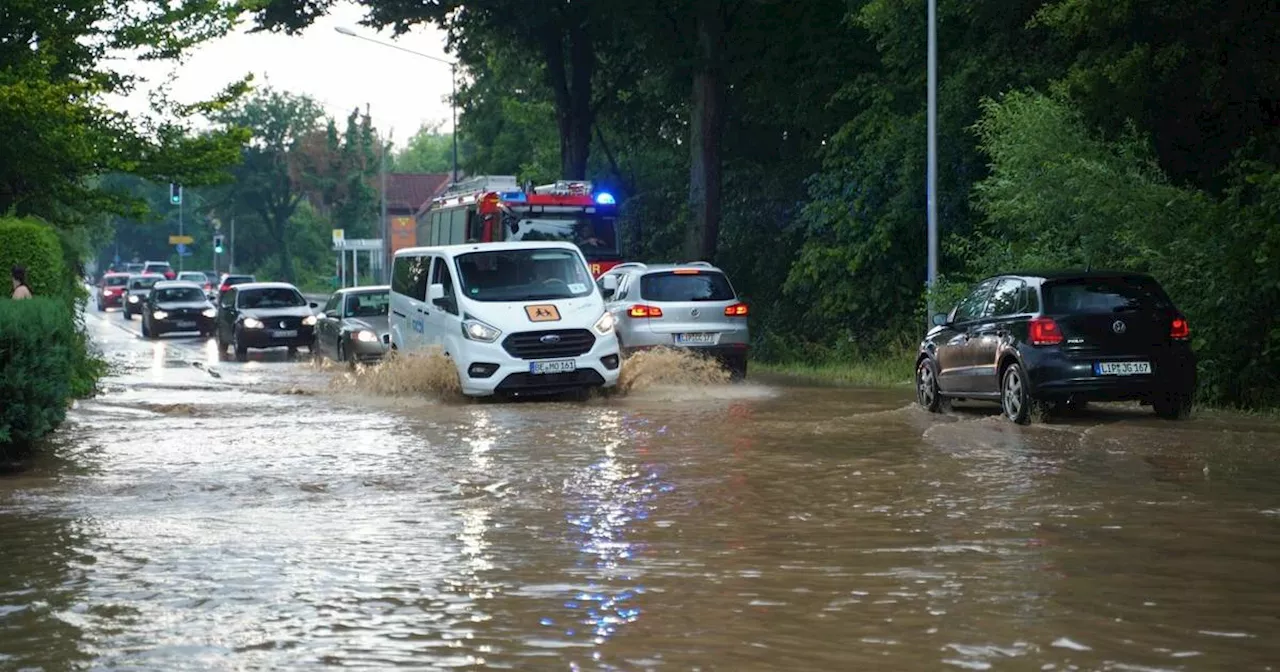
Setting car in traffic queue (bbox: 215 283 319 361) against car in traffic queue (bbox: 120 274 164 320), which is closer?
car in traffic queue (bbox: 215 283 319 361)

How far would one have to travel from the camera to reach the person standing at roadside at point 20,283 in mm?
20953

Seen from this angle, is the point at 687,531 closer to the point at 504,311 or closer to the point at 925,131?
the point at 504,311

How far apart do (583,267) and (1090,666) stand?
16900mm

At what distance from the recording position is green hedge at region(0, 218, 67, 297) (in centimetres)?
2289

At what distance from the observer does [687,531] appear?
11.1m

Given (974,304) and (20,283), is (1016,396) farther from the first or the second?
(20,283)

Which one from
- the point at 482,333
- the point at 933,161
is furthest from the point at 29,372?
the point at 933,161

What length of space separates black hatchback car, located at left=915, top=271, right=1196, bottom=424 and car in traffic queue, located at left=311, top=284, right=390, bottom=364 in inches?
509

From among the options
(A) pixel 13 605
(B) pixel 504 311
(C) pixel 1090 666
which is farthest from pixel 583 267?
(C) pixel 1090 666

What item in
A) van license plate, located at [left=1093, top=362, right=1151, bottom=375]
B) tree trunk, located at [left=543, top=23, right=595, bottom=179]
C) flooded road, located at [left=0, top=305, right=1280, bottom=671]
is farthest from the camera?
tree trunk, located at [left=543, top=23, right=595, bottom=179]

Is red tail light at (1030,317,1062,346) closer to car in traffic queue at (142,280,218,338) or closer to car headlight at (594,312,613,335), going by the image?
car headlight at (594,312,613,335)

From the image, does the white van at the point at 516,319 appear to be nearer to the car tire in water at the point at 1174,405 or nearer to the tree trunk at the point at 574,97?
the car tire in water at the point at 1174,405

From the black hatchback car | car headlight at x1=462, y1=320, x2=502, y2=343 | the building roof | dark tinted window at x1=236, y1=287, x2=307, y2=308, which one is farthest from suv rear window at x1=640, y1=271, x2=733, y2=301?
the building roof

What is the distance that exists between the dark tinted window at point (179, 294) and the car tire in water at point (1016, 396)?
3498 cm
